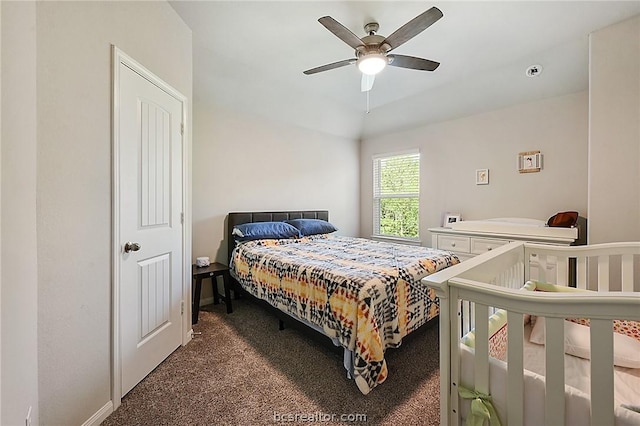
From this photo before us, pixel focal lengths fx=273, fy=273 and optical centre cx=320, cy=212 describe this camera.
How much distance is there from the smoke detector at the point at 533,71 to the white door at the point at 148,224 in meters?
3.49

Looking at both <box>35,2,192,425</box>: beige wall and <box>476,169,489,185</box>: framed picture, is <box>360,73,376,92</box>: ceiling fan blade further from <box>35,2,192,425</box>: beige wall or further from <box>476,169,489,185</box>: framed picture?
<box>35,2,192,425</box>: beige wall

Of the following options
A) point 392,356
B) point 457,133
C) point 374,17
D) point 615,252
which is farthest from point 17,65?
point 457,133

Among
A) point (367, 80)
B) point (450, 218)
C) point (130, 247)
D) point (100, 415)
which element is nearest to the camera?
point (100, 415)

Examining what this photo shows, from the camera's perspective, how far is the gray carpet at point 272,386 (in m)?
1.51

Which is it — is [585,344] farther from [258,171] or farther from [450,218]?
[258,171]

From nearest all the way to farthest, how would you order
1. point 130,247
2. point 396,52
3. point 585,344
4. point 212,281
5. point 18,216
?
1. point 18,216
2. point 585,344
3. point 130,247
4. point 396,52
5. point 212,281

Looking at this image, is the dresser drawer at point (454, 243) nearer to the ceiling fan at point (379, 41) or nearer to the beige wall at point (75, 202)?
the ceiling fan at point (379, 41)

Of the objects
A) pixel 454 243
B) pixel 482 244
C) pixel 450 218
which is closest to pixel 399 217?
pixel 450 218

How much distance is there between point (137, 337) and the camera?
5.74ft

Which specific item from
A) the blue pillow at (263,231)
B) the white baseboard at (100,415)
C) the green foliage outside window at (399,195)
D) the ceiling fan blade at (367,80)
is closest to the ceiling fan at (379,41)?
the ceiling fan blade at (367,80)

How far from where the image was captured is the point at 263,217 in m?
3.72

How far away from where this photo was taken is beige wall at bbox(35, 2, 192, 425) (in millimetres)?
1220

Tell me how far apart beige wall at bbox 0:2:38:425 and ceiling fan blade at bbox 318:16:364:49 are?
4.73 feet

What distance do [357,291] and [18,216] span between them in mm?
1583
